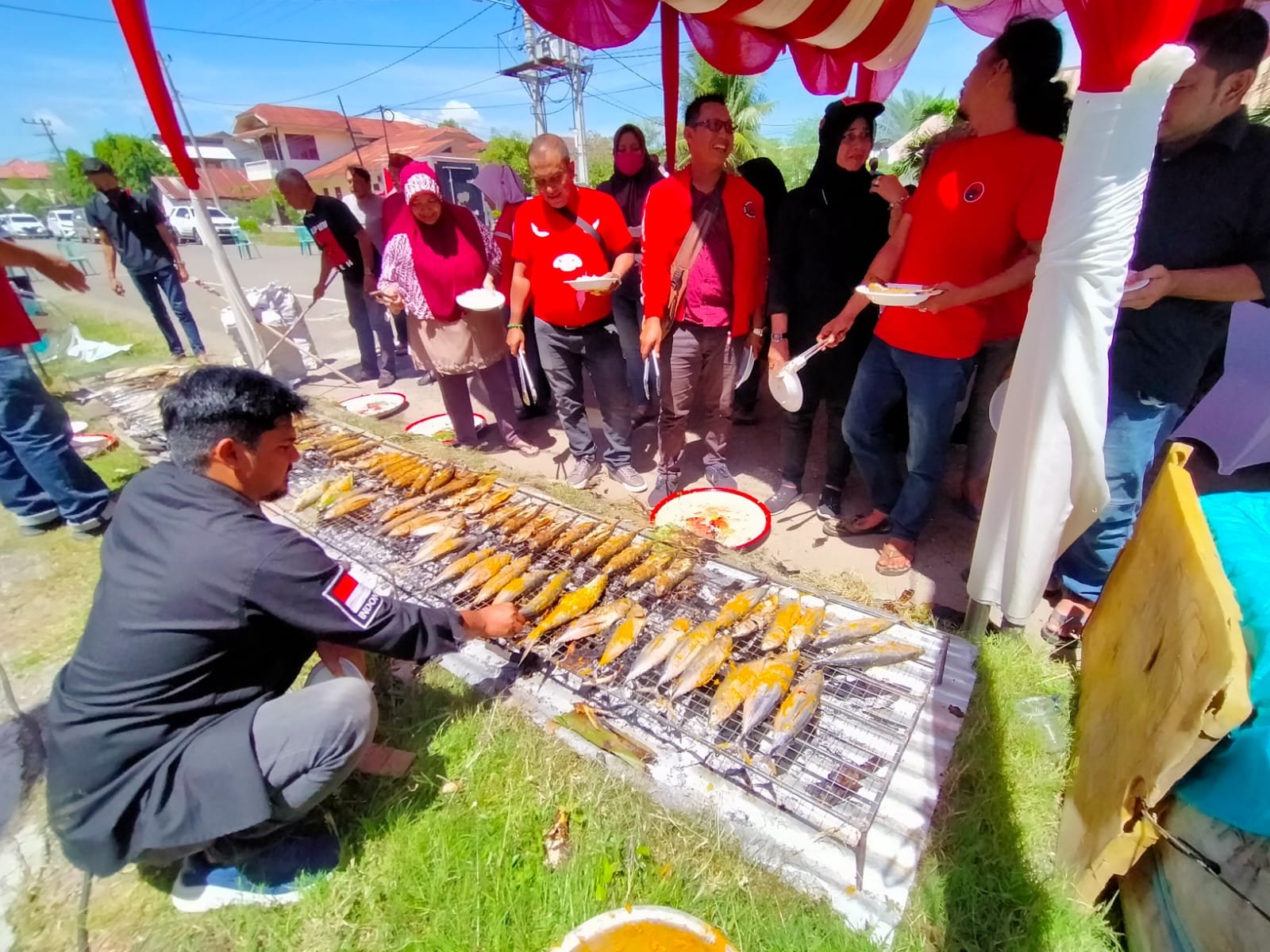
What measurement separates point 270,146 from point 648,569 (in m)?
65.5

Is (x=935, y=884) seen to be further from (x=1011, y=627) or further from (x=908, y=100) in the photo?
(x=908, y=100)

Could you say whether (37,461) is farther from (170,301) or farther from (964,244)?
(964,244)

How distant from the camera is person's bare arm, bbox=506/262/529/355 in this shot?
4629 mm

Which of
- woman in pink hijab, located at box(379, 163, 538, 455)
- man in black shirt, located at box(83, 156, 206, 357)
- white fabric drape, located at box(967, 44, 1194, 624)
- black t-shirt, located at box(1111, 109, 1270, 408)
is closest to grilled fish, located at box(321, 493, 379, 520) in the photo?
woman in pink hijab, located at box(379, 163, 538, 455)

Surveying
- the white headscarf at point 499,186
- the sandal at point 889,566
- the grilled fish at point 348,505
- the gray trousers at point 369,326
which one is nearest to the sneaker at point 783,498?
the sandal at point 889,566

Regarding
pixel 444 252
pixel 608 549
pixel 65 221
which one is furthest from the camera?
pixel 65 221

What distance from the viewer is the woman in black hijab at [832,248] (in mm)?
3473

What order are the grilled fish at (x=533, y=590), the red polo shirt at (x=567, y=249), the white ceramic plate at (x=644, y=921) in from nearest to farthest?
the white ceramic plate at (x=644, y=921)
the grilled fish at (x=533, y=590)
the red polo shirt at (x=567, y=249)

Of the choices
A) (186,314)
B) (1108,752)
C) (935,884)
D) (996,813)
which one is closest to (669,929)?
(935,884)

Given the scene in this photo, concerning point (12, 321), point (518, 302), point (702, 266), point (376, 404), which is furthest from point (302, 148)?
point (702, 266)

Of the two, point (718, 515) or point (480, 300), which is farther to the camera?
point (480, 300)

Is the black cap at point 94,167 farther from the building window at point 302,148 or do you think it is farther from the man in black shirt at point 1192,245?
the building window at point 302,148

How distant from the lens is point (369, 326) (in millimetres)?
7633

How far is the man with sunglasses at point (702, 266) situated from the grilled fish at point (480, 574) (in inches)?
70.4
